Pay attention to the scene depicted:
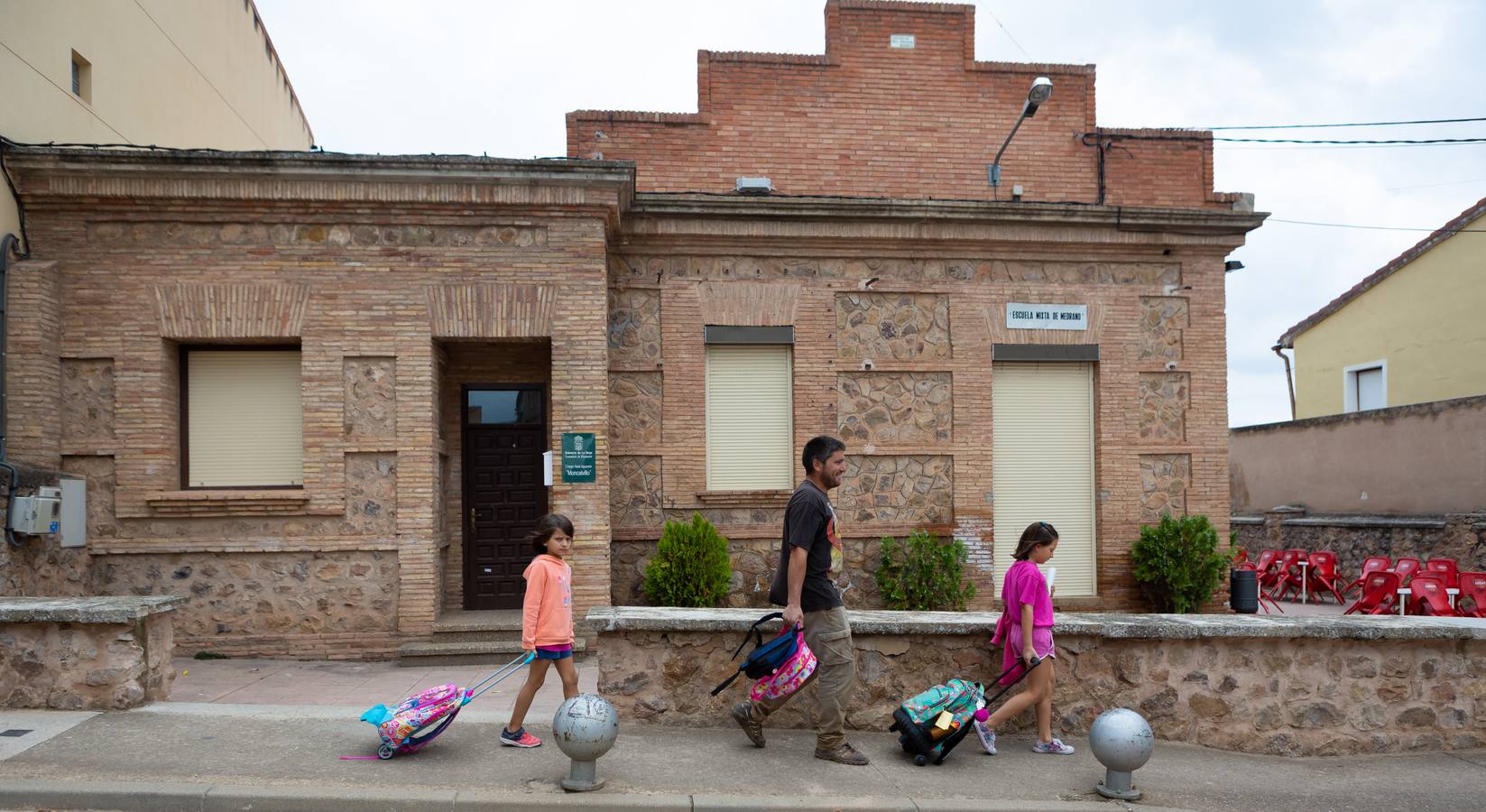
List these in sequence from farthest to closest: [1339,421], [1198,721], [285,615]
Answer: [1339,421]
[285,615]
[1198,721]

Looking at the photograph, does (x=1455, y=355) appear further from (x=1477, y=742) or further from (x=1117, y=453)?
(x=1477, y=742)

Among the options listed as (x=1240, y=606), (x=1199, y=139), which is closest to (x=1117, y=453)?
(x=1240, y=606)

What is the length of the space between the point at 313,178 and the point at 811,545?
737cm

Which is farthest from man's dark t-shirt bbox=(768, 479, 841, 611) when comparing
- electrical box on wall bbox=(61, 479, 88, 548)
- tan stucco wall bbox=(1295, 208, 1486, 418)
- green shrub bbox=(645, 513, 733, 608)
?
tan stucco wall bbox=(1295, 208, 1486, 418)

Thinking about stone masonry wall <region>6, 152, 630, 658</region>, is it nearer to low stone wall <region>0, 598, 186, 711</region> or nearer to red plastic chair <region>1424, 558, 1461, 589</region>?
low stone wall <region>0, 598, 186, 711</region>

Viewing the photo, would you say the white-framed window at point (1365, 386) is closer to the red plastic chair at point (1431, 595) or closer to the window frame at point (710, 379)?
the red plastic chair at point (1431, 595)

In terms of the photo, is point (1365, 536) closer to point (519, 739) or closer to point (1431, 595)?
point (1431, 595)

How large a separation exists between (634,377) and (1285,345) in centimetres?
2526

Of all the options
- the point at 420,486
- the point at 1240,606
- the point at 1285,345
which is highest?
the point at 1285,345

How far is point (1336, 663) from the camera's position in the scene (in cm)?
705

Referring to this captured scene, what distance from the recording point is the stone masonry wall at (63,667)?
6867 millimetres

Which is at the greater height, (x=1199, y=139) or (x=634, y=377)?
(x=1199, y=139)

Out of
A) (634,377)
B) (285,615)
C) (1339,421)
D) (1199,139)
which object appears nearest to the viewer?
(285,615)

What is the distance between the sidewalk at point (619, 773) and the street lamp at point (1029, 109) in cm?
836
